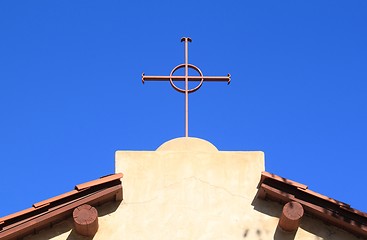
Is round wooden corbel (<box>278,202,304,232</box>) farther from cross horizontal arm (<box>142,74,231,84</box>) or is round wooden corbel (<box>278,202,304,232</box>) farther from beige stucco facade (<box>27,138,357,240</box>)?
cross horizontal arm (<box>142,74,231,84</box>)

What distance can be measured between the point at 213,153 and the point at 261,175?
0.87m

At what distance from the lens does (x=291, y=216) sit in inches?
436

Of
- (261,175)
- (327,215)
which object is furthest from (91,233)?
(327,215)

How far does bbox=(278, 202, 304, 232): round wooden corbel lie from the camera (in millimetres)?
11085

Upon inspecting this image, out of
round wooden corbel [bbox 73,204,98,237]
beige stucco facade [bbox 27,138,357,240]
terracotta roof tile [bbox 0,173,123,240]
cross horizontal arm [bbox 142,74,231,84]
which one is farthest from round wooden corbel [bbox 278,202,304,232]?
cross horizontal arm [bbox 142,74,231,84]

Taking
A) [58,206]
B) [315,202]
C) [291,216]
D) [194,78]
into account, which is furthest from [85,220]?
[194,78]

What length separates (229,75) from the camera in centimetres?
1388

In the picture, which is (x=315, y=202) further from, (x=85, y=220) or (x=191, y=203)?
(x=85, y=220)

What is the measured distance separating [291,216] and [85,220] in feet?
9.27

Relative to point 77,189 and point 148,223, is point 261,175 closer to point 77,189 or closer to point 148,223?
point 148,223

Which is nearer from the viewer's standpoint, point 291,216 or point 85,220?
point 85,220

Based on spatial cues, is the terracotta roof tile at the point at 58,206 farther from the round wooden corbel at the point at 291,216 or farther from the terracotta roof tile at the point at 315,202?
the round wooden corbel at the point at 291,216

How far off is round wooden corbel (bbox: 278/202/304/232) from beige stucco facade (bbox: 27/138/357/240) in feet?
0.34

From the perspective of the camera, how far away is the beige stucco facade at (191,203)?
36.6ft
